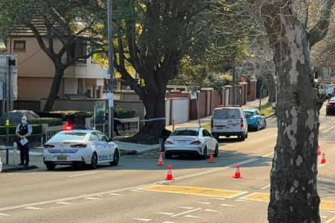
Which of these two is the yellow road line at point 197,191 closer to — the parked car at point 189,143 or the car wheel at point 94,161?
the car wheel at point 94,161

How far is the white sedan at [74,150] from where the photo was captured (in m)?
22.7

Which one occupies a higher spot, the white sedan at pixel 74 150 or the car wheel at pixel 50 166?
the white sedan at pixel 74 150

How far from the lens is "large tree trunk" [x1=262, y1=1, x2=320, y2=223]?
6.92 metres

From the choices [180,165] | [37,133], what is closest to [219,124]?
[37,133]

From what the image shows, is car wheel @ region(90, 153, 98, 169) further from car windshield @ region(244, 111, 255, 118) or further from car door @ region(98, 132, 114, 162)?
car windshield @ region(244, 111, 255, 118)

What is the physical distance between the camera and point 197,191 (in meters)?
17.0

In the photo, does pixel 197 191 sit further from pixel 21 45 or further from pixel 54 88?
pixel 21 45

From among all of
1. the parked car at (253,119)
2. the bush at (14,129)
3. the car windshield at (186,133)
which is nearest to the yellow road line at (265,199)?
the car windshield at (186,133)

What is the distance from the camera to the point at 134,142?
35781mm

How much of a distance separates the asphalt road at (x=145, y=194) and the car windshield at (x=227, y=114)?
12461mm

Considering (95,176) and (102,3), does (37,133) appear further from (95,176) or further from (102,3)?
(95,176)

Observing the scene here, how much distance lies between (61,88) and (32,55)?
3.33 m

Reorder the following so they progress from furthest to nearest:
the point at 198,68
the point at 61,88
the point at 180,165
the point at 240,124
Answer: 1. the point at 61,88
2. the point at 198,68
3. the point at 240,124
4. the point at 180,165

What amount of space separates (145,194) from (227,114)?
2352 cm
